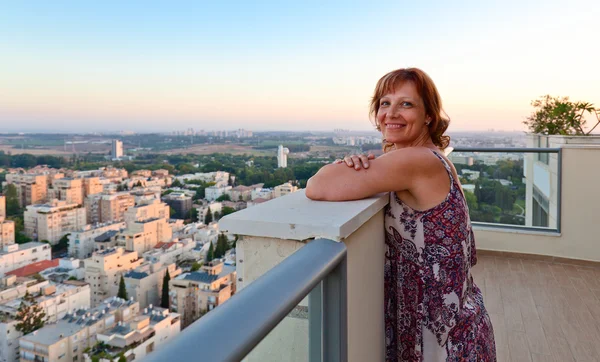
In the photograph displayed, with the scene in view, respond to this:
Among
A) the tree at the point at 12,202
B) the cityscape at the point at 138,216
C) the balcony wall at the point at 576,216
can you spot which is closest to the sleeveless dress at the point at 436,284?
the cityscape at the point at 138,216

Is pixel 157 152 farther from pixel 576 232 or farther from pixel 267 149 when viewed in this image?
pixel 576 232

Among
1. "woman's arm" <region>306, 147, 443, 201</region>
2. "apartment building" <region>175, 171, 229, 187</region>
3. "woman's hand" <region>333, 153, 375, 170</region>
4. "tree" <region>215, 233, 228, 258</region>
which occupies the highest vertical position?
"woman's hand" <region>333, 153, 375, 170</region>

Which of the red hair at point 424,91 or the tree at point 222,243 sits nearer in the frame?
the tree at point 222,243

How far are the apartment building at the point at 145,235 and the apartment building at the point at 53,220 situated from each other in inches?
93.9

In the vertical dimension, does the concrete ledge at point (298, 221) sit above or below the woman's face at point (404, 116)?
below

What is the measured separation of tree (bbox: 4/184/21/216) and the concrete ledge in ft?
46.0

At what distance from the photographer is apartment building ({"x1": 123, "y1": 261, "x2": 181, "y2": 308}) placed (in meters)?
6.92

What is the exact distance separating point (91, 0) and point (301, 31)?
15554mm

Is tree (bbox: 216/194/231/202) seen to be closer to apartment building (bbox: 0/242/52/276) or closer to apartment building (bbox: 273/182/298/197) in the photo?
apartment building (bbox: 0/242/52/276)

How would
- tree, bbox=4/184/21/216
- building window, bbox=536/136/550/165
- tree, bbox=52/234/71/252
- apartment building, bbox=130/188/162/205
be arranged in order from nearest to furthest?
building window, bbox=536/136/550/165
tree, bbox=52/234/71/252
tree, bbox=4/184/21/216
apartment building, bbox=130/188/162/205

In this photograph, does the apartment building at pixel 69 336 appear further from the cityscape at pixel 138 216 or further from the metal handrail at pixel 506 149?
the metal handrail at pixel 506 149

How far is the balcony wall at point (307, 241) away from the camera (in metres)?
0.81

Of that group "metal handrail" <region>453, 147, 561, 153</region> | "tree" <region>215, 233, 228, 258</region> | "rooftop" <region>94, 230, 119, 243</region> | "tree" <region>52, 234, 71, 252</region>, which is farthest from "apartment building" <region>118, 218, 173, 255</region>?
"tree" <region>215, 233, 228, 258</region>

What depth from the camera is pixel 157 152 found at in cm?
1786
